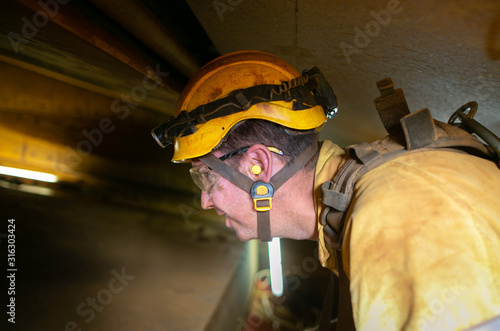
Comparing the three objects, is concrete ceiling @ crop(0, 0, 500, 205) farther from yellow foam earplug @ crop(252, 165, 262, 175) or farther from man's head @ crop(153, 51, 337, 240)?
yellow foam earplug @ crop(252, 165, 262, 175)

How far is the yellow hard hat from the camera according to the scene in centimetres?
147

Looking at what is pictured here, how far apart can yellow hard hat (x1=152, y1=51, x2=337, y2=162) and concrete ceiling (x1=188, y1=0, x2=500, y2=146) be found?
38 centimetres

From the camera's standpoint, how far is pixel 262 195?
5.00ft

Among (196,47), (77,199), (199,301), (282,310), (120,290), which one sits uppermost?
(196,47)

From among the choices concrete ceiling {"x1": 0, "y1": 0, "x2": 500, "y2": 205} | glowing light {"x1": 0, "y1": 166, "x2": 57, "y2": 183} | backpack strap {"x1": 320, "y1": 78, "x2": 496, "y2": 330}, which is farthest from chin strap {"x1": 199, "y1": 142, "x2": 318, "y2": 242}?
glowing light {"x1": 0, "y1": 166, "x2": 57, "y2": 183}

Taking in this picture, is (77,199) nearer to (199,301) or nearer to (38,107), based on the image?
(38,107)

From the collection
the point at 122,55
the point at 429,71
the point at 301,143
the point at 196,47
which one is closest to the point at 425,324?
the point at 301,143

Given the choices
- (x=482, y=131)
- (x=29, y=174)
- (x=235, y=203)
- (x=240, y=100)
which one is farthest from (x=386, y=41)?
(x=29, y=174)

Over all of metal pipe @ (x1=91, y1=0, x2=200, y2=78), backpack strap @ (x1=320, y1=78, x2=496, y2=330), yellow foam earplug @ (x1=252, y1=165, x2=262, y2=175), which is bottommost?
backpack strap @ (x1=320, y1=78, x2=496, y2=330)

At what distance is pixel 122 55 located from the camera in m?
1.79

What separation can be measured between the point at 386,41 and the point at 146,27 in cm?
125

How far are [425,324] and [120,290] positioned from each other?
214 cm

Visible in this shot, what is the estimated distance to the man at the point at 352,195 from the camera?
82 cm

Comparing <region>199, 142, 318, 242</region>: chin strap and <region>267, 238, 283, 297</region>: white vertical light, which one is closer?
<region>199, 142, 318, 242</region>: chin strap
